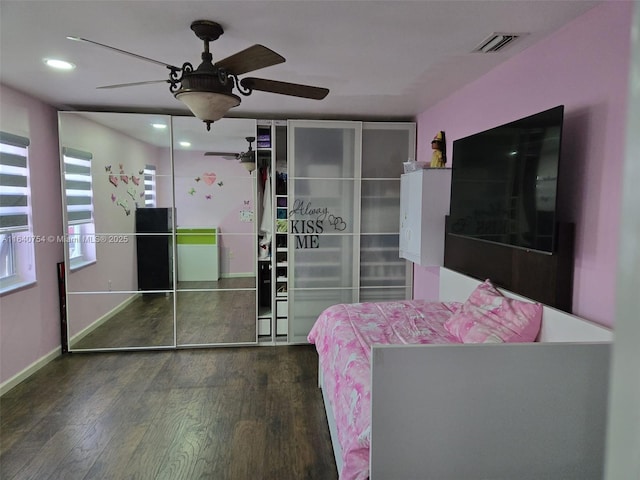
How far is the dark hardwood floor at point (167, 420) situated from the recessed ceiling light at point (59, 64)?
239cm

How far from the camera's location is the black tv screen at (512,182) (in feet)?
6.46

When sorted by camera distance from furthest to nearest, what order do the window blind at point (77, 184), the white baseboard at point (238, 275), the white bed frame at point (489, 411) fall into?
the white baseboard at point (238, 275), the window blind at point (77, 184), the white bed frame at point (489, 411)

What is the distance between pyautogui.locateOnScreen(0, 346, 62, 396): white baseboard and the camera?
9.98 feet

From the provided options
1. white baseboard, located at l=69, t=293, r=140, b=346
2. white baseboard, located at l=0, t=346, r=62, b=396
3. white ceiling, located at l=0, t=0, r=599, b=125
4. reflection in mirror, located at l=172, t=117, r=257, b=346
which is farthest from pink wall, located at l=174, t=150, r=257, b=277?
white baseboard, located at l=0, t=346, r=62, b=396

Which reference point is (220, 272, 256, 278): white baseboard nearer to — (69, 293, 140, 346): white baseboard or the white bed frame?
(69, 293, 140, 346): white baseboard

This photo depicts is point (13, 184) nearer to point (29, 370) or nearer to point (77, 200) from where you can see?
point (77, 200)

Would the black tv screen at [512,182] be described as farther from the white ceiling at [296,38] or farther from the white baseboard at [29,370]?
the white baseboard at [29,370]

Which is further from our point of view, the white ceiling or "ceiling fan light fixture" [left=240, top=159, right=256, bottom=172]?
"ceiling fan light fixture" [left=240, top=159, right=256, bottom=172]

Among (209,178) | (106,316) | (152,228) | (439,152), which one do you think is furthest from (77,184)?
(439,152)

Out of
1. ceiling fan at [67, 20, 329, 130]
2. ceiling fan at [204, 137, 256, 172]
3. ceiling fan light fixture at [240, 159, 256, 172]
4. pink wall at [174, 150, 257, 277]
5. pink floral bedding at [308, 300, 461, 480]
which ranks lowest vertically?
pink floral bedding at [308, 300, 461, 480]

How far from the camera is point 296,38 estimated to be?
2219 mm

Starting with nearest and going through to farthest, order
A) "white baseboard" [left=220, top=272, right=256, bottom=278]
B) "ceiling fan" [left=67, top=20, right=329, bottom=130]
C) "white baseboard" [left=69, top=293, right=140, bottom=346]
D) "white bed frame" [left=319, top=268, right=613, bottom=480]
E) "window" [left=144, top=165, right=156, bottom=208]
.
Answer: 1. "white bed frame" [left=319, top=268, right=613, bottom=480]
2. "ceiling fan" [left=67, top=20, right=329, bottom=130]
3. "window" [left=144, top=165, right=156, bottom=208]
4. "white baseboard" [left=69, top=293, right=140, bottom=346]
5. "white baseboard" [left=220, top=272, right=256, bottom=278]

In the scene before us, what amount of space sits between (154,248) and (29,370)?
1.44m

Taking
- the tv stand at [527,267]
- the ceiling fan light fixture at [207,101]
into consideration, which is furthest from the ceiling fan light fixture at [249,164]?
the tv stand at [527,267]
